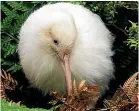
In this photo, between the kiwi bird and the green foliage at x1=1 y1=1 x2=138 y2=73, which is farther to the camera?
the green foliage at x1=1 y1=1 x2=138 y2=73

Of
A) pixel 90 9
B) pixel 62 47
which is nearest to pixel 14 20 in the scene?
pixel 90 9

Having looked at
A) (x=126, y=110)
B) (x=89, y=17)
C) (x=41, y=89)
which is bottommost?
(x=41, y=89)

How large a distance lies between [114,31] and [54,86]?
2.52 feet

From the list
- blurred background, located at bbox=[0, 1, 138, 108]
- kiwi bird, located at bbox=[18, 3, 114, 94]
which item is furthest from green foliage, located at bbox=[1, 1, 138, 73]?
kiwi bird, located at bbox=[18, 3, 114, 94]

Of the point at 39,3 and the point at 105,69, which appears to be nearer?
the point at 105,69

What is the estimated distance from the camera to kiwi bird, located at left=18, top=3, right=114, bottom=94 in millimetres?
2859

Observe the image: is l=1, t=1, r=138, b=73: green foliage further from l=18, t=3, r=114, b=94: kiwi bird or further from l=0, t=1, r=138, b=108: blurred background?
l=18, t=3, r=114, b=94: kiwi bird

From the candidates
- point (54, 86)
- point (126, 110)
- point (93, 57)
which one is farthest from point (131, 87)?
point (54, 86)

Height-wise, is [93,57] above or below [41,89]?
above

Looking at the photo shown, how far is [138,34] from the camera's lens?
316 cm

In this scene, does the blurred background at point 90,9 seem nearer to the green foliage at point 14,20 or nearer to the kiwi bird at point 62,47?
the green foliage at point 14,20

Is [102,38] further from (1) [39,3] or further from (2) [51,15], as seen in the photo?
(1) [39,3]

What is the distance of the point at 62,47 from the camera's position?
285 cm

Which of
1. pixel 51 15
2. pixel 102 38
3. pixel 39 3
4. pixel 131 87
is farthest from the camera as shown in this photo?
pixel 39 3
